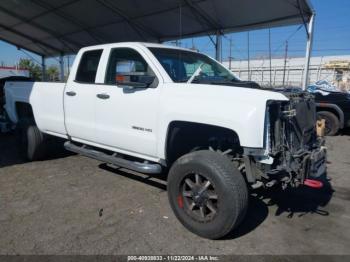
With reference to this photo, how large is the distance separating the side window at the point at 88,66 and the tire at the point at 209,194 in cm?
226

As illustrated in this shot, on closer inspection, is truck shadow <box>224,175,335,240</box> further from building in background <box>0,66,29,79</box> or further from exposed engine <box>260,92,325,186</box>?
building in background <box>0,66,29,79</box>

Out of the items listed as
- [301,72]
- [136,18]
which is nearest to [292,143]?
[136,18]

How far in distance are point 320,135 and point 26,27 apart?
18.7 meters

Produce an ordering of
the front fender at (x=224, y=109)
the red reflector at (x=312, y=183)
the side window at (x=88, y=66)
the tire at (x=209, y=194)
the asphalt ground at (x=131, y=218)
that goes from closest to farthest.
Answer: the front fender at (x=224, y=109), the tire at (x=209, y=194), the asphalt ground at (x=131, y=218), the red reflector at (x=312, y=183), the side window at (x=88, y=66)

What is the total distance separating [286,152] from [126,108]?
6.57 feet

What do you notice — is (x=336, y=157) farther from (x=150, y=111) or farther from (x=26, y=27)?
(x=26, y=27)

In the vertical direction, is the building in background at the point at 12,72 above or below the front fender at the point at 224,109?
above

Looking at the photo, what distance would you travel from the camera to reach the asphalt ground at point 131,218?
321cm

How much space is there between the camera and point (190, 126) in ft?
12.2

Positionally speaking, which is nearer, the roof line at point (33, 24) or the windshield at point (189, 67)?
the windshield at point (189, 67)

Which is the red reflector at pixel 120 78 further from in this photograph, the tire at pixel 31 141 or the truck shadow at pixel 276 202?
the tire at pixel 31 141

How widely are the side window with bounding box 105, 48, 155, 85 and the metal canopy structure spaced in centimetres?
408

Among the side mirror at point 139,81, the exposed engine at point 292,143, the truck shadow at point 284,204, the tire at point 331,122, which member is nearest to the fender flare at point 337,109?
the tire at point 331,122

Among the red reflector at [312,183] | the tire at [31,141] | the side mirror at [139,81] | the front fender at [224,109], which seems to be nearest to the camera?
the front fender at [224,109]
